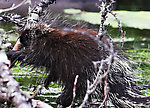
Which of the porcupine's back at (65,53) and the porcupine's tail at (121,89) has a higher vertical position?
the porcupine's back at (65,53)

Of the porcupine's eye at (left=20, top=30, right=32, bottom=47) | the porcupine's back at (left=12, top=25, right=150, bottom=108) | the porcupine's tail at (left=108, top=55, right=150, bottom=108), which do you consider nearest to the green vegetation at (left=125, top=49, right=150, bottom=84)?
the porcupine's tail at (left=108, top=55, right=150, bottom=108)

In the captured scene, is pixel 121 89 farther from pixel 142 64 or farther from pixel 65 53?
pixel 142 64

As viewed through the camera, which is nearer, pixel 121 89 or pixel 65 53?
pixel 65 53

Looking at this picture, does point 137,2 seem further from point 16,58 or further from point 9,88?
point 9,88

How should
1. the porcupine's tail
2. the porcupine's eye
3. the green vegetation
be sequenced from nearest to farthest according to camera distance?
the porcupine's eye < the porcupine's tail < the green vegetation

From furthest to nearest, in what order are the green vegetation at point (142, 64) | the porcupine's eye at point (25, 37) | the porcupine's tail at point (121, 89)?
1. the green vegetation at point (142, 64)
2. the porcupine's tail at point (121, 89)
3. the porcupine's eye at point (25, 37)

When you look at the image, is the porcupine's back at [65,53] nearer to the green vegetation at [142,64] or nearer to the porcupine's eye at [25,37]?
the porcupine's eye at [25,37]

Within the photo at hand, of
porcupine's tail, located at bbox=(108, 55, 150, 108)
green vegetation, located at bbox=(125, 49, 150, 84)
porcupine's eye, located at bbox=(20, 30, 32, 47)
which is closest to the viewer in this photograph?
porcupine's eye, located at bbox=(20, 30, 32, 47)

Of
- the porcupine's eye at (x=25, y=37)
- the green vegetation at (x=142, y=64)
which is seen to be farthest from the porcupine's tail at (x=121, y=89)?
the green vegetation at (x=142, y=64)

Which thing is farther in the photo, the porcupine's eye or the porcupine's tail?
the porcupine's tail

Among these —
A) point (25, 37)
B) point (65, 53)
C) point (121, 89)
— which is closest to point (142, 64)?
point (121, 89)

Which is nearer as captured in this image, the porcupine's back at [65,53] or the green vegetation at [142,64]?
the porcupine's back at [65,53]

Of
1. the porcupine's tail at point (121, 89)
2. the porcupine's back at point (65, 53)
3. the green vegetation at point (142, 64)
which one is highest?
the porcupine's back at point (65, 53)

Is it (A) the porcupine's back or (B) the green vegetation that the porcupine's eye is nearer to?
(A) the porcupine's back
